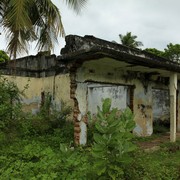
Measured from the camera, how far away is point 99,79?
9.23m

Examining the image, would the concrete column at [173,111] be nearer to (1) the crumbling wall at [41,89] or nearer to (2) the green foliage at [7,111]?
(1) the crumbling wall at [41,89]

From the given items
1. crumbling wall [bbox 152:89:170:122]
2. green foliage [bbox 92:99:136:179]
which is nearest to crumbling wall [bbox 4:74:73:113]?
crumbling wall [bbox 152:89:170:122]

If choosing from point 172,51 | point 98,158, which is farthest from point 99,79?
point 172,51

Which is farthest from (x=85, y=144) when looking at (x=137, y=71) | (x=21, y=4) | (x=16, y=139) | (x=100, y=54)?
(x=21, y=4)

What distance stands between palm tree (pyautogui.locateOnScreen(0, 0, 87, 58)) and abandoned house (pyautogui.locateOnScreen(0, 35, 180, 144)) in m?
0.69

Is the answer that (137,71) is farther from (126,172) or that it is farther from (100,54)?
(126,172)

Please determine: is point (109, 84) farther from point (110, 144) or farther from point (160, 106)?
point (160, 106)

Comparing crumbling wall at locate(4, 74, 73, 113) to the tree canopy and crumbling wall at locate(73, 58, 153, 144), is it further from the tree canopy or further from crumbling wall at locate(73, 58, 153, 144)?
the tree canopy

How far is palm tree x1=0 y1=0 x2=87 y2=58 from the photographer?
8.08m

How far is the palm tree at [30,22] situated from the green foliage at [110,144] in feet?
15.5

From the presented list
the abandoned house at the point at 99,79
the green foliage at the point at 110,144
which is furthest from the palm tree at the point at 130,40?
the green foliage at the point at 110,144

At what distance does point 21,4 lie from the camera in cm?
820

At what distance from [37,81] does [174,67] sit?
6854 millimetres

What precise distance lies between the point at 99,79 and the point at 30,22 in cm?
269
